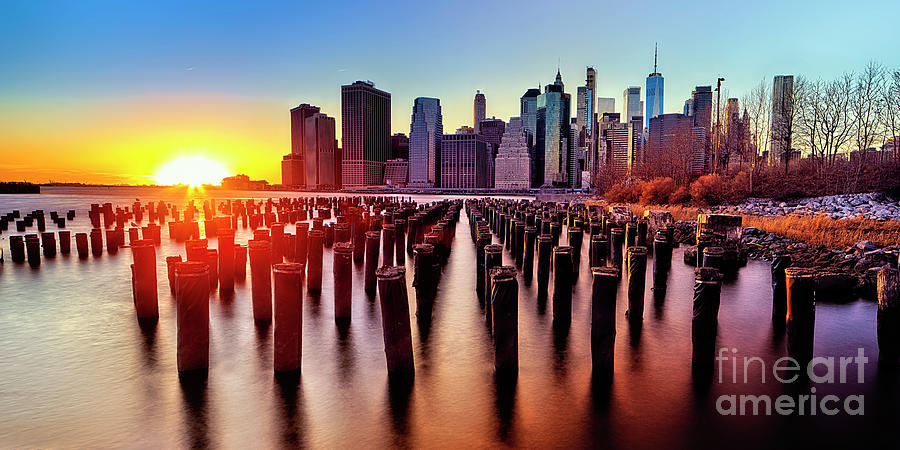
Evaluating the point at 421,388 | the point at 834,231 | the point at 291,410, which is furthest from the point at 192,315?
the point at 834,231

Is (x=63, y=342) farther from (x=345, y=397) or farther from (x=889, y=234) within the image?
(x=889, y=234)

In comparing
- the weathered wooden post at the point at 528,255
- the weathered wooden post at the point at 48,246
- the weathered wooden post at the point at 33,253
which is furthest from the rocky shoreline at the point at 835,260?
the weathered wooden post at the point at 48,246

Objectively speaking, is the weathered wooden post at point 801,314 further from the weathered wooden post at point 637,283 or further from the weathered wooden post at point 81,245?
the weathered wooden post at point 81,245

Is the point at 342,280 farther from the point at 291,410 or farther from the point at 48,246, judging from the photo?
the point at 48,246

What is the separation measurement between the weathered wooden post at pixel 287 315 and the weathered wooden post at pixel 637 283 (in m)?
5.87

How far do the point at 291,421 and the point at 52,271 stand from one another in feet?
44.5

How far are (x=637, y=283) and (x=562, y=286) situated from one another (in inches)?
53.5

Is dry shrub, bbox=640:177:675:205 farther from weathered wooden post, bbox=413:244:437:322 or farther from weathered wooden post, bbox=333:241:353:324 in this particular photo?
weathered wooden post, bbox=333:241:353:324

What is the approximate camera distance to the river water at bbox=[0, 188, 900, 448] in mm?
5051

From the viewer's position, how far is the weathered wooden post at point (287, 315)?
5957 millimetres

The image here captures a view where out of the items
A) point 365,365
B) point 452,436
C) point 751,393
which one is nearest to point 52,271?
point 365,365

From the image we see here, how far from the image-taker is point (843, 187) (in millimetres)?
39375

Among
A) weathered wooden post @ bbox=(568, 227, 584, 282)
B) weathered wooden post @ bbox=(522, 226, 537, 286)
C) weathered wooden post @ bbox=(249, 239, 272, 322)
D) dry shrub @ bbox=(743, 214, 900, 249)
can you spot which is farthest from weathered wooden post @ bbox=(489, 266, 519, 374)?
dry shrub @ bbox=(743, 214, 900, 249)

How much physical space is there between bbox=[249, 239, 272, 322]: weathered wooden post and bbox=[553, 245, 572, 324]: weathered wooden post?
5098 millimetres
